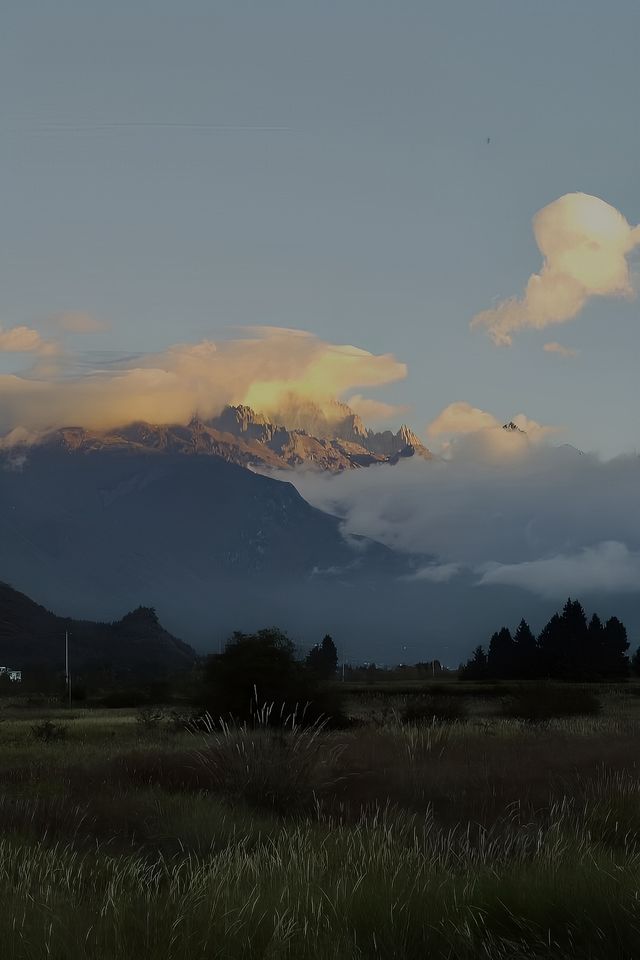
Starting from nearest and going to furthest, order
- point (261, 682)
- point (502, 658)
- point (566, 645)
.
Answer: point (261, 682), point (566, 645), point (502, 658)

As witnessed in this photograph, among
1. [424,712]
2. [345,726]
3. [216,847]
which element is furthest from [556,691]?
[216,847]

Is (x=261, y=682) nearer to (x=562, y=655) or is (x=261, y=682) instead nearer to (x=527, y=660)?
(x=527, y=660)

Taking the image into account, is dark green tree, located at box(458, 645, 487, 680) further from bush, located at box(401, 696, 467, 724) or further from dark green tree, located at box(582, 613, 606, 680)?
bush, located at box(401, 696, 467, 724)

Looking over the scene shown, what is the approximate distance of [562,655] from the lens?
397ft

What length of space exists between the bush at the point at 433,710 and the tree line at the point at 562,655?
76.2m

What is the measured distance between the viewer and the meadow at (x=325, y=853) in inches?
272

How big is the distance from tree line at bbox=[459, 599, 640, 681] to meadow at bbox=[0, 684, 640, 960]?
98.6 metres

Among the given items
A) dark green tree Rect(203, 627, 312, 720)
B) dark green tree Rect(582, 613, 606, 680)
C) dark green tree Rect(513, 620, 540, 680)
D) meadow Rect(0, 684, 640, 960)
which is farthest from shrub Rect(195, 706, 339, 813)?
dark green tree Rect(582, 613, 606, 680)

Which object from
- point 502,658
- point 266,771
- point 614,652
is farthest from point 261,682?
point 614,652

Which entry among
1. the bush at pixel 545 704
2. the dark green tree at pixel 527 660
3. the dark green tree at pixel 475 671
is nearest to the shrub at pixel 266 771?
the bush at pixel 545 704

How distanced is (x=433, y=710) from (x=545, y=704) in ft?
22.7

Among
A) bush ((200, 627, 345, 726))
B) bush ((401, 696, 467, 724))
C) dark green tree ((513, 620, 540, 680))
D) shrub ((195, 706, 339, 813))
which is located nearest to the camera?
shrub ((195, 706, 339, 813))

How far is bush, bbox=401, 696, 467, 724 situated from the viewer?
129 feet

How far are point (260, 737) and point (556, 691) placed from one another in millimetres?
33400
